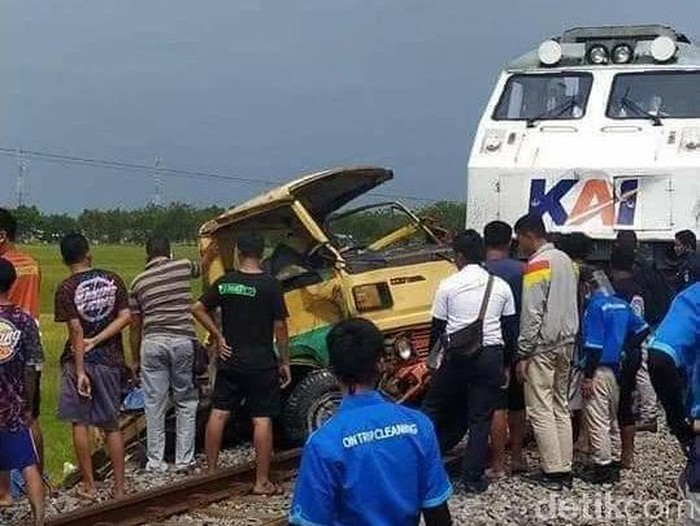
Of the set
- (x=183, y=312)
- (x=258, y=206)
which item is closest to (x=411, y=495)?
(x=183, y=312)

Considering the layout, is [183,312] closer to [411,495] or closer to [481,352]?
[481,352]

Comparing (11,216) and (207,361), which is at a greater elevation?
(11,216)

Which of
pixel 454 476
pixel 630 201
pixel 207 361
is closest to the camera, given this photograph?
pixel 454 476

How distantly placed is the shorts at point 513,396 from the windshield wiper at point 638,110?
404 centimetres

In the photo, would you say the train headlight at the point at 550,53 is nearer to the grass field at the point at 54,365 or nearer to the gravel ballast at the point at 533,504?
the grass field at the point at 54,365

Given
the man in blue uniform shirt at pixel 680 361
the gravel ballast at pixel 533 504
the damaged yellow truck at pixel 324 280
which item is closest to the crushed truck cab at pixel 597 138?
the damaged yellow truck at pixel 324 280

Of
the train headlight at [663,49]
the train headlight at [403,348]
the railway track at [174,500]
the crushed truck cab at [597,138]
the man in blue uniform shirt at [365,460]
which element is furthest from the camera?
the train headlight at [663,49]

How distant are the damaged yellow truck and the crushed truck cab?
1285 millimetres

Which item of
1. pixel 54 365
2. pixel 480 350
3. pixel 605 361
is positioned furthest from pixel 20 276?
Result: pixel 54 365

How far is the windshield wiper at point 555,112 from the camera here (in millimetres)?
12500

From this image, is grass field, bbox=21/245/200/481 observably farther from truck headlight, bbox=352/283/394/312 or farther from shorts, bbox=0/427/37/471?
shorts, bbox=0/427/37/471

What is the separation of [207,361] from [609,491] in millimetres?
3302

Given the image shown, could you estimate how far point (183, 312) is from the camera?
930 cm

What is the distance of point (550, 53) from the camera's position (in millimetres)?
12633
